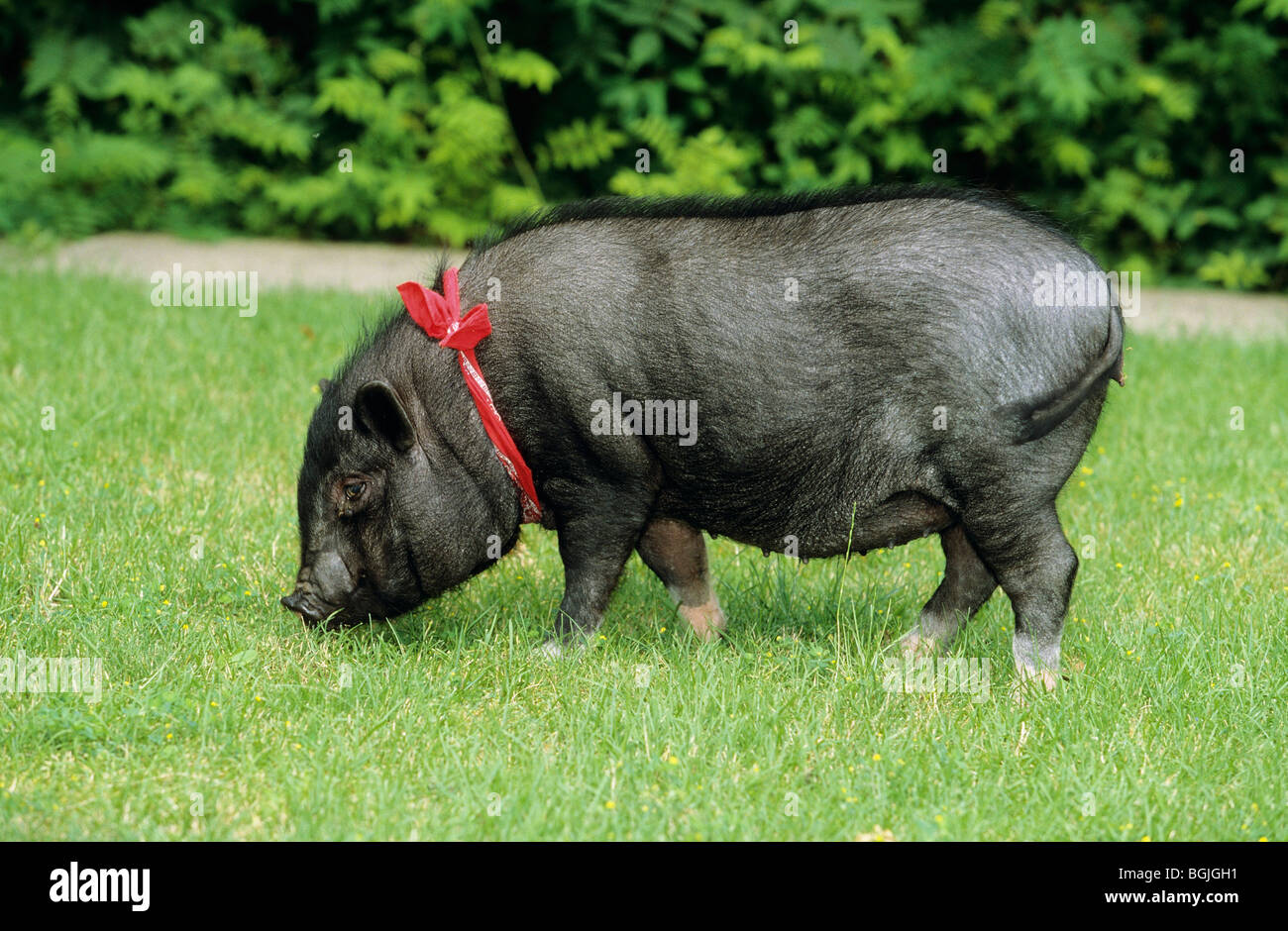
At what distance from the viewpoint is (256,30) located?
10.3m

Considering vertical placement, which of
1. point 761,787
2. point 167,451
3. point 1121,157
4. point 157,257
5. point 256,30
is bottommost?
point 761,787

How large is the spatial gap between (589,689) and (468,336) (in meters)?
1.07

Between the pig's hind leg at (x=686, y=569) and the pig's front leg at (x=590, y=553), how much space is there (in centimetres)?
29

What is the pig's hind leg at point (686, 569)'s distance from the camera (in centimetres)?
471

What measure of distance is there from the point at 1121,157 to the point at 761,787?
308 inches

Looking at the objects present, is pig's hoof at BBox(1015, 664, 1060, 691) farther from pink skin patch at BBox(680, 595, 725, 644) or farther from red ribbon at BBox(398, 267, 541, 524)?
red ribbon at BBox(398, 267, 541, 524)

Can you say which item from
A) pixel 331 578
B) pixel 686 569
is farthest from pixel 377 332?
pixel 686 569

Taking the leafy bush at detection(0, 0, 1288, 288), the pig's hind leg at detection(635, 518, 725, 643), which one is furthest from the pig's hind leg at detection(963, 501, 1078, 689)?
the leafy bush at detection(0, 0, 1288, 288)

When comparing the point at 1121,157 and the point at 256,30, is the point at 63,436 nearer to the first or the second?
the point at 256,30

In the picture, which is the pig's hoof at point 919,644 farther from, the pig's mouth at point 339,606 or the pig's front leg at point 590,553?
the pig's mouth at point 339,606

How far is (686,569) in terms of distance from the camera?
4734 mm

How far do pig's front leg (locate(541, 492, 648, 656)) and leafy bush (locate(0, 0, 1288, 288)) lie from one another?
217 inches
